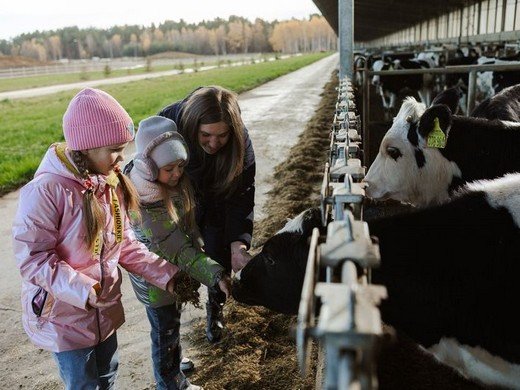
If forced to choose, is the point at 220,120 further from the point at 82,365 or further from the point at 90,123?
the point at 82,365

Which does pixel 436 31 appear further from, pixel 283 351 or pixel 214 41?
pixel 214 41

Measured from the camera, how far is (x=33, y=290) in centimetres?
205

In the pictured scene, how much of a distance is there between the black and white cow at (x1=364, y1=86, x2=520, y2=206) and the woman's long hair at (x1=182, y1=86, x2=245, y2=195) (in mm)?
1305

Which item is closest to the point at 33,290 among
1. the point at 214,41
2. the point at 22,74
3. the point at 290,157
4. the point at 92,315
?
the point at 92,315

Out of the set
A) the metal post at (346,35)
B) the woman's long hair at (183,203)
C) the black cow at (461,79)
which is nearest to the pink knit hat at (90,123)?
the woman's long hair at (183,203)

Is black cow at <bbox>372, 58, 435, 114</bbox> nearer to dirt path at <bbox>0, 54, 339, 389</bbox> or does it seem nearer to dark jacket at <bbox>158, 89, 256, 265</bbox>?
dirt path at <bbox>0, 54, 339, 389</bbox>

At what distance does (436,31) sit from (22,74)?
41.3m

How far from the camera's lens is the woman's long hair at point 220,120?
2.74 meters

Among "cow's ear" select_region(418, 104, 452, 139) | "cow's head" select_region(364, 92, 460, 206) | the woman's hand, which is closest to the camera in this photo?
the woman's hand

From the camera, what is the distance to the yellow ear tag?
361 centimetres

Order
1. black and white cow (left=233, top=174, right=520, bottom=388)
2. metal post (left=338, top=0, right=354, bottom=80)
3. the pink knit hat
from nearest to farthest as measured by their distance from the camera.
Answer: black and white cow (left=233, top=174, right=520, bottom=388), the pink knit hat, metal post (left=338, top=0, right=354, bottom=80)

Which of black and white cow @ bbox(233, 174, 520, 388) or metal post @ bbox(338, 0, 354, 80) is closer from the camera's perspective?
black and white cow @ bbox(233, 174, 520, 388)

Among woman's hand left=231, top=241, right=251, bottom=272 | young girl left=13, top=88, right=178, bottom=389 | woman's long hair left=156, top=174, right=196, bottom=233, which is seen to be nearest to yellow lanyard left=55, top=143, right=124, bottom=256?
young girl left=13, top=88, right=178, bottom=389

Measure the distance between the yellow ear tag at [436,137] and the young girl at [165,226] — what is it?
6.42 ft
